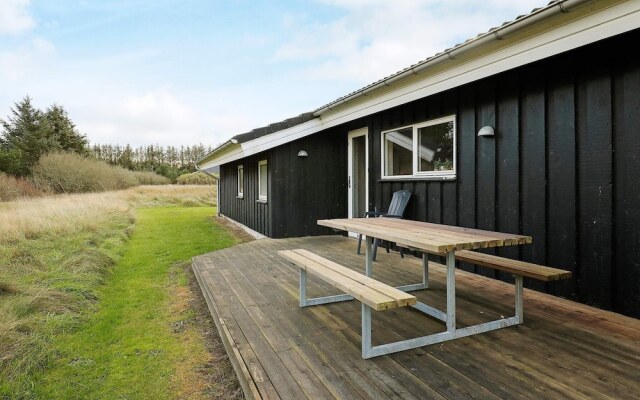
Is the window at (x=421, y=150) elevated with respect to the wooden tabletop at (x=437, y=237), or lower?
elevated

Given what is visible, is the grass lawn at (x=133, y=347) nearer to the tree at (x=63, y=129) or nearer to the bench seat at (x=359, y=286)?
the bench seat at (x=359, y=286)

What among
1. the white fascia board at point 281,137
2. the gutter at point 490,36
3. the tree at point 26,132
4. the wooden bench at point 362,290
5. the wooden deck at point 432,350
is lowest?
the wooden deck at point 432,350

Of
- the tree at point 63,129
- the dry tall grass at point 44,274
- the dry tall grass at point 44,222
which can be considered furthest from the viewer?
the tree at point 63,129

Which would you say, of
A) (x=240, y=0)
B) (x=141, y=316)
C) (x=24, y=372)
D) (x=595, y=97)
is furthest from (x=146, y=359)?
(x=240, y=0)

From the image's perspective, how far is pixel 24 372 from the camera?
7.61 feet

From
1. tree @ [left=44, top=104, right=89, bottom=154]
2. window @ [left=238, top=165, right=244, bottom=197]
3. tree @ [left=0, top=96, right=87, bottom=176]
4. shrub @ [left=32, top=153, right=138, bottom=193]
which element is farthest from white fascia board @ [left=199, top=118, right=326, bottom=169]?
tree @ [left=44, top=104, right=89, bottom=154]

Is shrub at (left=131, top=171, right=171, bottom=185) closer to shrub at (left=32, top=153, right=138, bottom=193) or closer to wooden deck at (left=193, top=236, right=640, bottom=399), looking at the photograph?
shrub at (left=32, top=153, right=138, bottom=193)

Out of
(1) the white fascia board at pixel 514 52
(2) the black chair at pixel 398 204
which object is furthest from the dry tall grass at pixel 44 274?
(1) the white fascia board at pixel 514 52

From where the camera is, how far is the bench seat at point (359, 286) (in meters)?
1.88

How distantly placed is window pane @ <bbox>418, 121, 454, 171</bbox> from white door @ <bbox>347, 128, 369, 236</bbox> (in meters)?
2.01

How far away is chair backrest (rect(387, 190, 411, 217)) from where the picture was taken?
16.3 feet

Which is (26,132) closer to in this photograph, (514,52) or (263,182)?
(263,182)

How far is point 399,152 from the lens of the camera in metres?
5.41

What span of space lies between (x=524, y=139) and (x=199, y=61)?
14601mm
